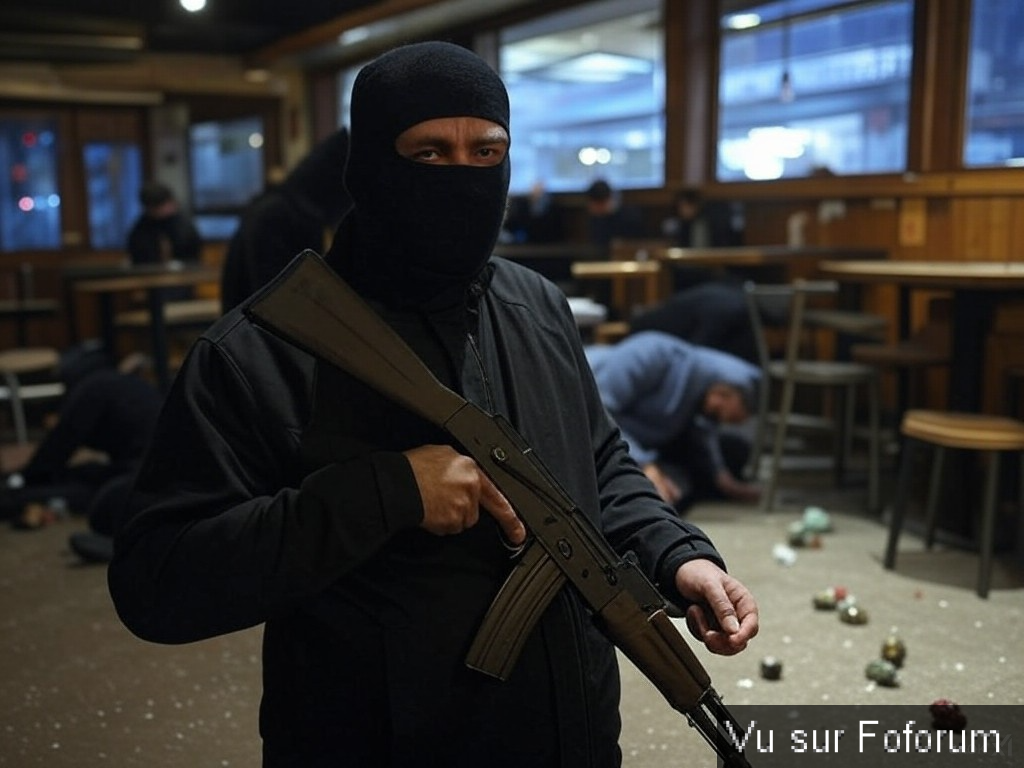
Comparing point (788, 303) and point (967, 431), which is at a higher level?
point (788, 303)

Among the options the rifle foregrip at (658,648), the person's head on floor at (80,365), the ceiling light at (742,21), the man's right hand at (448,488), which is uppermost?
the ceiling light at (742,21)

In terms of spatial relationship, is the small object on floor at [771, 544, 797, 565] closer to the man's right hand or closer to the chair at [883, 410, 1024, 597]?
the chair at [883, 410, 1024, 597]

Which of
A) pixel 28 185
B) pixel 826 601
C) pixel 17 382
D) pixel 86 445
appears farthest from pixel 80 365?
pixel 826 601

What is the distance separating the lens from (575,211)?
28.1 ft

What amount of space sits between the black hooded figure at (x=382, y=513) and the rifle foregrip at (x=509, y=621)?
0.9 inches

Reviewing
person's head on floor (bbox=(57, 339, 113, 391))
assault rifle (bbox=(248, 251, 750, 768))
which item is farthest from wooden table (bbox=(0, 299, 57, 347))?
assault rifle (bbox=(248, 251, 750, 768))

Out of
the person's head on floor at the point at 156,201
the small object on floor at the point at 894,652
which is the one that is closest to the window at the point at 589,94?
the person's head on floor at the point at 156,201

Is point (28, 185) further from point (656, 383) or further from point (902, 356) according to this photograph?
point (902, 356)

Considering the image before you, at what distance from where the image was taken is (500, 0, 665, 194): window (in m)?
7.85

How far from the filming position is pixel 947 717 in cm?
225

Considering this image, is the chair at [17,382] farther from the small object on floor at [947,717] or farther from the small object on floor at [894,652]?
the small object on floor at [947,717]

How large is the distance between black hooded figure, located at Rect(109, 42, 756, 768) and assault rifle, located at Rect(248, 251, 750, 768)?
29 mm

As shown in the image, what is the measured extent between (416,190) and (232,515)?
14.5 inches

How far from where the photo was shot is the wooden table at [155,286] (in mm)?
5234
